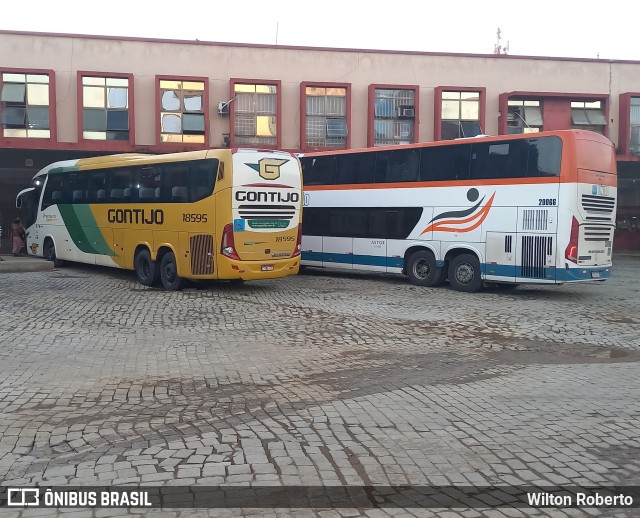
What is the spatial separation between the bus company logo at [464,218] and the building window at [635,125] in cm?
1661

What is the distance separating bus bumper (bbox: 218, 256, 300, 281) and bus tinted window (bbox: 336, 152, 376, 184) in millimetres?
3967

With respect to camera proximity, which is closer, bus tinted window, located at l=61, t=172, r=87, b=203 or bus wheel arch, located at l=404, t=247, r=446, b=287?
bus wheel arch, located at l=404, t=247, r=446, b=287

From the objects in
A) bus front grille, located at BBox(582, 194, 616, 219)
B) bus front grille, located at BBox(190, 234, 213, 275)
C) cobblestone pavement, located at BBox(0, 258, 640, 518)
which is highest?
bus front grille, located at BBox(582, 194, 616, 219)

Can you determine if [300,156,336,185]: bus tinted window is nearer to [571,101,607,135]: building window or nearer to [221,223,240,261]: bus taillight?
[221,223,240,261]: bus taillight

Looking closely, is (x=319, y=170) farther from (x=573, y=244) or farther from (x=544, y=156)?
(x=573, y=244)

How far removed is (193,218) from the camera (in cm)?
1491

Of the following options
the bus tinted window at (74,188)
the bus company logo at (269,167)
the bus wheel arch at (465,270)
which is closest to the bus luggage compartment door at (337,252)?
the bus wheel arch at (465,270)

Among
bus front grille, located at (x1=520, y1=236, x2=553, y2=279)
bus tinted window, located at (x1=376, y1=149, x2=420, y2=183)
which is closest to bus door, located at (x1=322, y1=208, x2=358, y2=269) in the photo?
bus tinted window, located at (x1=376, y1=149, x2=420, y2=183)

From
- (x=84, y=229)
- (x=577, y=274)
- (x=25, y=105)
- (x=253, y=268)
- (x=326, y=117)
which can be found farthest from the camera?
(x=326, y=117)

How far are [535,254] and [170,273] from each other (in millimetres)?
8688

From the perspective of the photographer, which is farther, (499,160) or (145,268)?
(145,268)

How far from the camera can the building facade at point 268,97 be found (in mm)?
24938

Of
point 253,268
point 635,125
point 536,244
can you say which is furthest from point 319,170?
point 635,125

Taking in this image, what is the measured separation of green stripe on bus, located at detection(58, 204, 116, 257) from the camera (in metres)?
18.0
